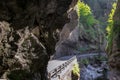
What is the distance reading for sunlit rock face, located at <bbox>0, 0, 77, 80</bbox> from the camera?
1445 centimetres

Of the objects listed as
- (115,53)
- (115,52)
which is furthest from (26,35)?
(115,52)

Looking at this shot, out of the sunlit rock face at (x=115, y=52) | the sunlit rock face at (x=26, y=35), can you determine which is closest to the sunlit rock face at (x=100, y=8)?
the sunlit rock face at (x=115, y=52)

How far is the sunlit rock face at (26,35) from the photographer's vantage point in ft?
47.4

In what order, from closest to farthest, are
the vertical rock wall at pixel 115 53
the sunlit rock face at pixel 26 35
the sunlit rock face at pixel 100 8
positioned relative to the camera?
the sunlit rock face at pixel 26 35 < the vertical rock wall at pixel 115 53 < the sunlit rock face at pixel 100 8

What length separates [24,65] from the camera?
15.4 meters

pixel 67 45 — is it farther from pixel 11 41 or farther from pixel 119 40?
pixel 11 41

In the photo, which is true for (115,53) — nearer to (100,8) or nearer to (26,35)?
(26,35)

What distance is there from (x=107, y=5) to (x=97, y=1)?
354 cm

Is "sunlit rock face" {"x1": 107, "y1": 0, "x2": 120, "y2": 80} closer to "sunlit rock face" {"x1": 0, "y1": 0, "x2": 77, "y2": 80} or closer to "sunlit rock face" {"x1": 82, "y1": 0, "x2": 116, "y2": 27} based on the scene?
"sunlit rock face" {"x1": 0, "y1": 0, "x2": 77, "y2": 80}

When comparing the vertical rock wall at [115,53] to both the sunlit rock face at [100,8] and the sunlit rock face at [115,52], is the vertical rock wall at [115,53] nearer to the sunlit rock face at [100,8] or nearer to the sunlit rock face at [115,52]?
the sunlit rock face at [115,52]

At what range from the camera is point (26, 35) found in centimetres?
1608

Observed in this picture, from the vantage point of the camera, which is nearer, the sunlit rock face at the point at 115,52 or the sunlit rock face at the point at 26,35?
the sunlit rock face at the point at 26,35

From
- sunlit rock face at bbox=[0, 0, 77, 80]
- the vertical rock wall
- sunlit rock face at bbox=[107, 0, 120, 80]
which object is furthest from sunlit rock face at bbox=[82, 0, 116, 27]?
sunlit rock face at bbox=[0, 0, 77, 80]

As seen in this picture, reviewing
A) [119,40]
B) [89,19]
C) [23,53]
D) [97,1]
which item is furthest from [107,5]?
[23,53]
